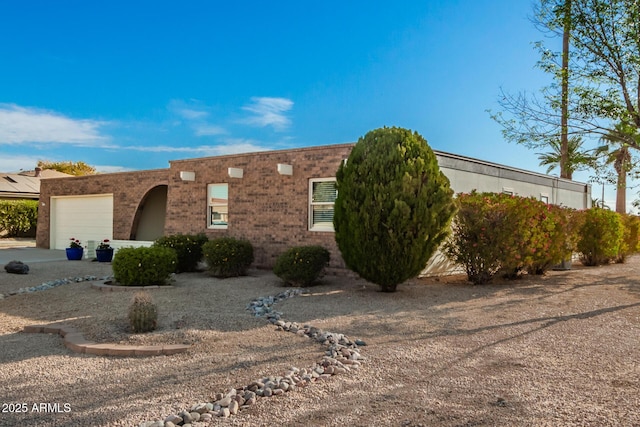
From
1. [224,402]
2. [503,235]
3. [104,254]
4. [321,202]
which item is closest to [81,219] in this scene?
[104,254]

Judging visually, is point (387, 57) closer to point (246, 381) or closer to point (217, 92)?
point (217, 92)

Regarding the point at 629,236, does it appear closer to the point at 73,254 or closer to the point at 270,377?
the point at 270,377

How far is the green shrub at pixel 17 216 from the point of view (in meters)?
25.8

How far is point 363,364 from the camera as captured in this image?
15.8 feet

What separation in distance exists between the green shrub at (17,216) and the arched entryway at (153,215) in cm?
1238

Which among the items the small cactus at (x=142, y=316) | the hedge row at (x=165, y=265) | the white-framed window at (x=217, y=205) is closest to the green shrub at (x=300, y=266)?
the hedge row at (x=165, y=265)

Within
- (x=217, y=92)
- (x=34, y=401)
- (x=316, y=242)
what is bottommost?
(x=34, y=401)

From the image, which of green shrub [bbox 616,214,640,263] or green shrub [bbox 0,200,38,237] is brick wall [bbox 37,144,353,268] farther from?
green shrub [bbox 0,200,38,237]

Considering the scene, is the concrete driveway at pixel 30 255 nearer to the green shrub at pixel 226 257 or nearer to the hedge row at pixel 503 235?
the green shrub at pixel 226 257

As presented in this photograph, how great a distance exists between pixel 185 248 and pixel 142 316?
687cm

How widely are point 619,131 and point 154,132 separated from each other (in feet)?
47.2

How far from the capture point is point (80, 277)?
11773 mm

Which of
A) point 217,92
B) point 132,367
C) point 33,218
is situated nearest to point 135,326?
point 132,367

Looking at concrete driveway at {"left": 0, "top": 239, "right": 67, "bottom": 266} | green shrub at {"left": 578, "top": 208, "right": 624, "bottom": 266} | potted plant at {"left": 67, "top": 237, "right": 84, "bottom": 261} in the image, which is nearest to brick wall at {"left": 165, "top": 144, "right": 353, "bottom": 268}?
potted plant at {"left": 67, "top": 237, "right": 84, "bottom": 261}
